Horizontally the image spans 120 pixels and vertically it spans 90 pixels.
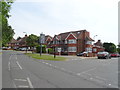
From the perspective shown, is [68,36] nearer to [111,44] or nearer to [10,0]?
[111,44]

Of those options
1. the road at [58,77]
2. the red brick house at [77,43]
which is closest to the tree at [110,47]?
the red brick house at [77,43]

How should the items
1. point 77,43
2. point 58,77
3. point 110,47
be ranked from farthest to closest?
point 110,47, point 77,43, point 58,77

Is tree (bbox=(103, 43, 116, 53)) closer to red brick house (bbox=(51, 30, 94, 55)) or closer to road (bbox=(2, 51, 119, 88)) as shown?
red brick house (bbox=(51, 30, 94, 55))

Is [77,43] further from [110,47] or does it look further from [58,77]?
[58,77]

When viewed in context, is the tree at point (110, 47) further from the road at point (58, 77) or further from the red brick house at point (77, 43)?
the road at point (58, 77)

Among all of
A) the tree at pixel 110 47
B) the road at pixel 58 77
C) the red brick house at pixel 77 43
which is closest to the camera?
the road at pixel 58 77

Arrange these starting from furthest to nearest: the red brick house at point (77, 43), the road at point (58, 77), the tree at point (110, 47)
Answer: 1. the tree at point (110, 47)
2. the red brick house at point (77, 43)
3. the road at point (58, 77)

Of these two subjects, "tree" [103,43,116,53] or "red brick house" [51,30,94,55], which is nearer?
"red brick house" [51,30,94,55]

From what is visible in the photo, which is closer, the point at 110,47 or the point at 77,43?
the point at 77,43

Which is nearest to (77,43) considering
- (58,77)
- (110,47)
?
(110,47)

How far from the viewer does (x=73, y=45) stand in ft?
196

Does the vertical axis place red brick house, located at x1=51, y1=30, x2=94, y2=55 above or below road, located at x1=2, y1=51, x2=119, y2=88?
above

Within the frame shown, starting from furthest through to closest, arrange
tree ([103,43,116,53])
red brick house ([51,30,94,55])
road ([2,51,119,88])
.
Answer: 1. tree ([103,43,116,53])
2. red brick house ([51,30,94,55])
3. road ([2,51,119,88])

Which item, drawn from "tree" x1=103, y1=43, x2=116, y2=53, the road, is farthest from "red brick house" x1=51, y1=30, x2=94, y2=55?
the road
